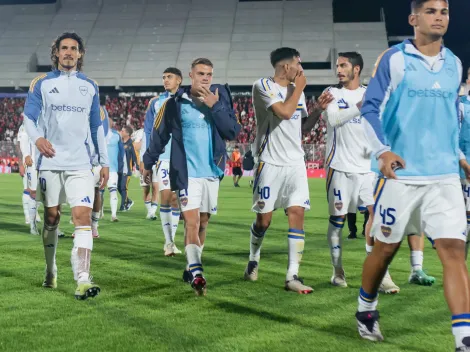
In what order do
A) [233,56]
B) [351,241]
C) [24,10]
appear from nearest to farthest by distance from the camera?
[351,241]
[233,56]
[24,10]

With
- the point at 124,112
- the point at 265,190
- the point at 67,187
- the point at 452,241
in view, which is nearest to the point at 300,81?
the point at 265,190

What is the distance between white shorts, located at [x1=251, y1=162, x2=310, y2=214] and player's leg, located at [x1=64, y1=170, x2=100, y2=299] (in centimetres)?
166

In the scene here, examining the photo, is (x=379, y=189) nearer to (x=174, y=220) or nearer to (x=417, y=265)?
(x=417, y=265)

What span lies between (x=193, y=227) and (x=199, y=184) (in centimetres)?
42

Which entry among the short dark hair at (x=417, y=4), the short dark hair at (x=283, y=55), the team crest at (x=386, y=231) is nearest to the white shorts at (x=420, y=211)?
the team crest at (x=386, y=231)

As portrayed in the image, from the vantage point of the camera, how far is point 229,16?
56062 millimetres

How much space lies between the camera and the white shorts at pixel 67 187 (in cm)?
608

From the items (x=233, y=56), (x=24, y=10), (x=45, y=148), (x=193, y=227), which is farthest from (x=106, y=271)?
(x=24, y=10)

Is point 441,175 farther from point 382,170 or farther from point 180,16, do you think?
point 180,16

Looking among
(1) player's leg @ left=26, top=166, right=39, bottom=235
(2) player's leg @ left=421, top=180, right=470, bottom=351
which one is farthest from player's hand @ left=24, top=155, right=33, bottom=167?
(2) player's leg @ left=421, top=180, right=470, bottom=351

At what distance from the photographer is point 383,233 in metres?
4.34

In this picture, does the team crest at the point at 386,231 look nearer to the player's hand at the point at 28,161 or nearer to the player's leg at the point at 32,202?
the player's leg at the point at 32,202

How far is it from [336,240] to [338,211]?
301 millimetres

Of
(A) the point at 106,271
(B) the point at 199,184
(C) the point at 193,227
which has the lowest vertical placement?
(A) the point at 106,271
